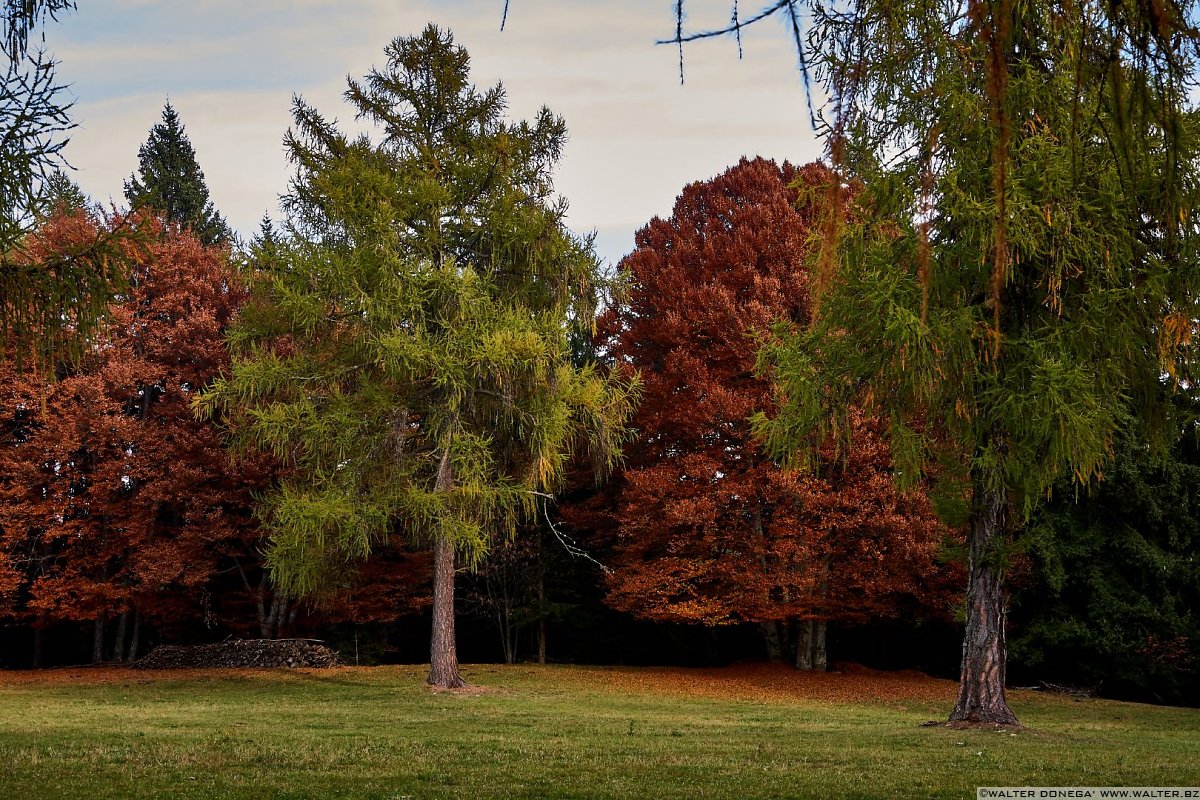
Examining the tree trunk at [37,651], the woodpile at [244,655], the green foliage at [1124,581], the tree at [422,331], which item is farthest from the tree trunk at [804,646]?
the tree trunk at [37,651]

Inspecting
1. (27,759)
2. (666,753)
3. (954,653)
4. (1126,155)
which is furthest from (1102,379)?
(954,653)

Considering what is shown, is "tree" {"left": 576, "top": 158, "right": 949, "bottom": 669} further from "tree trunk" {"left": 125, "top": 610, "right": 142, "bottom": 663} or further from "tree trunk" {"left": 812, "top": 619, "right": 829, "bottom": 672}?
"tree trunk" {"left": 125, "top": 610, "right": 142, "bottom": 663}

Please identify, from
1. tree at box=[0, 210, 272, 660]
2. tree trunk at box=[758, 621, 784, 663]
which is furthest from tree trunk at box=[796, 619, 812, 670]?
tree at box=[0, 210, 272, 660]

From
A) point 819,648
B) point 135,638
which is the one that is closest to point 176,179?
point 135,638

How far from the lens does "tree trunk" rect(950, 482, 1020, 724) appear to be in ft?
36.1

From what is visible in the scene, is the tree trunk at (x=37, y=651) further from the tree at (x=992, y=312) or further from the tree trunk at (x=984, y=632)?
the tree trunk at (x=984, y=632)

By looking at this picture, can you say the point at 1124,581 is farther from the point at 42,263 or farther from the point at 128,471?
the point at 128,471

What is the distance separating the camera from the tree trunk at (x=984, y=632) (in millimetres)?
10992

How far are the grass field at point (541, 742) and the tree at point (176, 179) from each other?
665 inches

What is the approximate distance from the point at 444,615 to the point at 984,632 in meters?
8.96

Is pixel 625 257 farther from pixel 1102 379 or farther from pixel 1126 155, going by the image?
pixel 1126 155

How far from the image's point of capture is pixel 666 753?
8328mm

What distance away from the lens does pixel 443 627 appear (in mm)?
16719

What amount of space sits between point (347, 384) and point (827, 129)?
52.0ft
